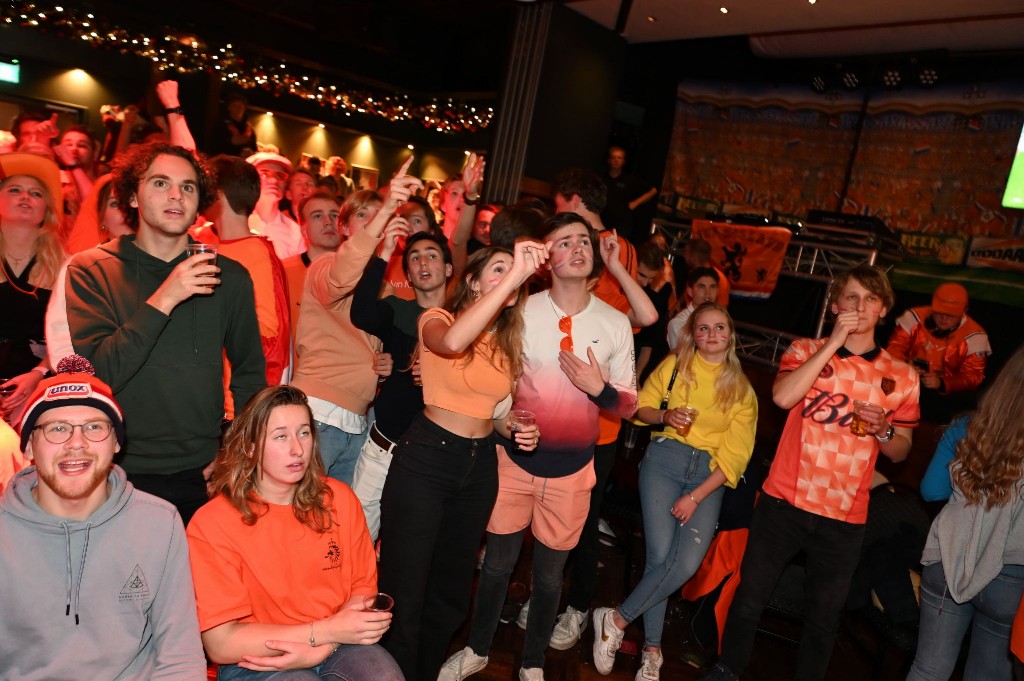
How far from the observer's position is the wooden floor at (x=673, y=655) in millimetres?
3340

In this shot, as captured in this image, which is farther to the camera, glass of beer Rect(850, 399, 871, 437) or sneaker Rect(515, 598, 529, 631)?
sneaker Rect(515, 598, 529, 631)

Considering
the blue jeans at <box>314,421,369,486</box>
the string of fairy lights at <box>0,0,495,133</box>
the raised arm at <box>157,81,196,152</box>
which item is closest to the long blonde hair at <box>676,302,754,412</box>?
the blue jeans at <box>314,421,369,486</box>

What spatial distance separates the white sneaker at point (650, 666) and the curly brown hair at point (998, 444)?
4.65 ft

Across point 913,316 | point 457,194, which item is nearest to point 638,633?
point 457,194

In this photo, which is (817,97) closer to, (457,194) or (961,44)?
(961,44)

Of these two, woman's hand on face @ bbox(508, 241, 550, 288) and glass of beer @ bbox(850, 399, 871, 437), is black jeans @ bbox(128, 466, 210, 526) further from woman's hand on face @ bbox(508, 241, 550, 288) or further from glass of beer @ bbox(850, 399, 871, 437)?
glass of beer @ bbox(850, 399, 871, 437)

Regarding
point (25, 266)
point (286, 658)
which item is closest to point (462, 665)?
point (286, 658)

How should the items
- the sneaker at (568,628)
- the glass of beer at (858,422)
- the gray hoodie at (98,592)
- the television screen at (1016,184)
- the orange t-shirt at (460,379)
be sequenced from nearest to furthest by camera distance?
1. the gray hoodie at (98,592)
2. the orange t-shirt at (460,379)
3. the glass of beer at (858,422)
4. the sneaker at (568,628)
5. the television screen at (1016,184)

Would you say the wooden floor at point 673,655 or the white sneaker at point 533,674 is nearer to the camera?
the white sneaker at point 533,674

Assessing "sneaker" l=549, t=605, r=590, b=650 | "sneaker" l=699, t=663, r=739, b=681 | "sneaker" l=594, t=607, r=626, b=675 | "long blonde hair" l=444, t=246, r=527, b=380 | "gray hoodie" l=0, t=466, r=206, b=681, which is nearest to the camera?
"gray hoodie" l=0, t=466, r=206, b=681

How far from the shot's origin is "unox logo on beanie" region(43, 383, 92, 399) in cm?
182

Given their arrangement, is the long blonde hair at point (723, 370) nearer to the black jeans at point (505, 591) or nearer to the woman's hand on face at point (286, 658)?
the black jeans at point (505, 591)

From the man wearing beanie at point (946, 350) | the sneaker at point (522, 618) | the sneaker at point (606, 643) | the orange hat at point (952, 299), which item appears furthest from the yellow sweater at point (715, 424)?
the orange hat at point (952, 299)

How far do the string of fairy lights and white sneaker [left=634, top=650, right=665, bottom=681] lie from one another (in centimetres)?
566
